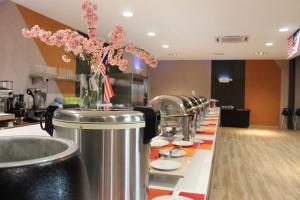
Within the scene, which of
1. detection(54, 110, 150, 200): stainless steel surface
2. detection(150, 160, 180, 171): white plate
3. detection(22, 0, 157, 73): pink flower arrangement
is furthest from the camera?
detection(150, 160, 180, 171): white plate

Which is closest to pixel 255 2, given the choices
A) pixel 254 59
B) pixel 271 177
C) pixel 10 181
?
pixel 271 177

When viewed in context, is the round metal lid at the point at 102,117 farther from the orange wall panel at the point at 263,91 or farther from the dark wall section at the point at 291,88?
the dark wall section at the point at 291,88

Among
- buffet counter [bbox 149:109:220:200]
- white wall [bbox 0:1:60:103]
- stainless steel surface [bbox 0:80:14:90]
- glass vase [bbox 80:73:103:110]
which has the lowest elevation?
buffet counter [bbox 149:109:220:200]

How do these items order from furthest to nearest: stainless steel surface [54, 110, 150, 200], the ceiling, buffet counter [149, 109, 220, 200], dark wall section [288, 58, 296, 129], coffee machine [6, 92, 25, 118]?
dark wall section [288, 58, 296, 129], the ceiling, coffee machine [6, 92, 25, 118], buffet counter [149, 109, 220, 200], stainless steel surface [54, 110, 150, 200]

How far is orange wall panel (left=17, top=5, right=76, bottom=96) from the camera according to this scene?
177 inches

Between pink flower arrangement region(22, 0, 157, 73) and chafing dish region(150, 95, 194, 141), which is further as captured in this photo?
chafing dish region(150, 95, 194, 141)

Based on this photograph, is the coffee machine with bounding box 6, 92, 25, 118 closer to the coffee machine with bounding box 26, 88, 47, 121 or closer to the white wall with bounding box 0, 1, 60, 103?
the coffee machine with bounding box 26, 88, 47, 121

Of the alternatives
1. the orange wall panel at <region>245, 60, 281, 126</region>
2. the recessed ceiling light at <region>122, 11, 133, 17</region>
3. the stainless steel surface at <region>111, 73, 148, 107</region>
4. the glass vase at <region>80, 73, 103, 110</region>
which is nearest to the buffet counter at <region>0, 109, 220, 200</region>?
the glass vase at <region>80, 73, 103, 110</region>

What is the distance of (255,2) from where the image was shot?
13.3 feet

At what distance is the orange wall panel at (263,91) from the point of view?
10797mm

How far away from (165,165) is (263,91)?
34.6ft

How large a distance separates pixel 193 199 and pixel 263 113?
35.2 feet

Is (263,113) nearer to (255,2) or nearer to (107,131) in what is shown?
(255,2)

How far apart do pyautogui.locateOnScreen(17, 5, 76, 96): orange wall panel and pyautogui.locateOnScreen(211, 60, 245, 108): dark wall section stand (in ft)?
23.8
